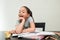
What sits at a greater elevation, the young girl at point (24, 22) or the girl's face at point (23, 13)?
the girl's face at point (23, 13)

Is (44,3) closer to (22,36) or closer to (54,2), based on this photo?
(54,2)

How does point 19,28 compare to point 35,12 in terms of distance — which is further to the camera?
point 35,12

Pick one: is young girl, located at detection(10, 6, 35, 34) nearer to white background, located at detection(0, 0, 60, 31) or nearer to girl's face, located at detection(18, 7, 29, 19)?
girl's face, located at detection(18, 7, 29, 19)

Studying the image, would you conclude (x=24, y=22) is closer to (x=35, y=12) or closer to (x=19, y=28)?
(x=19, y=28)

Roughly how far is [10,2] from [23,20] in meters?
1.19

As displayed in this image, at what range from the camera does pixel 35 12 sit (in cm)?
245

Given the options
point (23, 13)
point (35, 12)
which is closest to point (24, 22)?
point (23, 13)

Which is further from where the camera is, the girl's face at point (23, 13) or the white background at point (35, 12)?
the white background at point (35, 12)

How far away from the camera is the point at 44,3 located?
97.4 inches

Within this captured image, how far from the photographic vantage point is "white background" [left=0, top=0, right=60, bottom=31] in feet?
7.93

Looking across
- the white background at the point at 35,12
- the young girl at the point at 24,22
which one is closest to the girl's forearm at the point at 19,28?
the young girl at the point at 24,22

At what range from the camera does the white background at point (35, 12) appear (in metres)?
2.42

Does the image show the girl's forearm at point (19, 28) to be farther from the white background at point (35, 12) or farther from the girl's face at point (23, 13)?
the white background at point (35, 12)

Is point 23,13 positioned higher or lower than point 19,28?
higher
